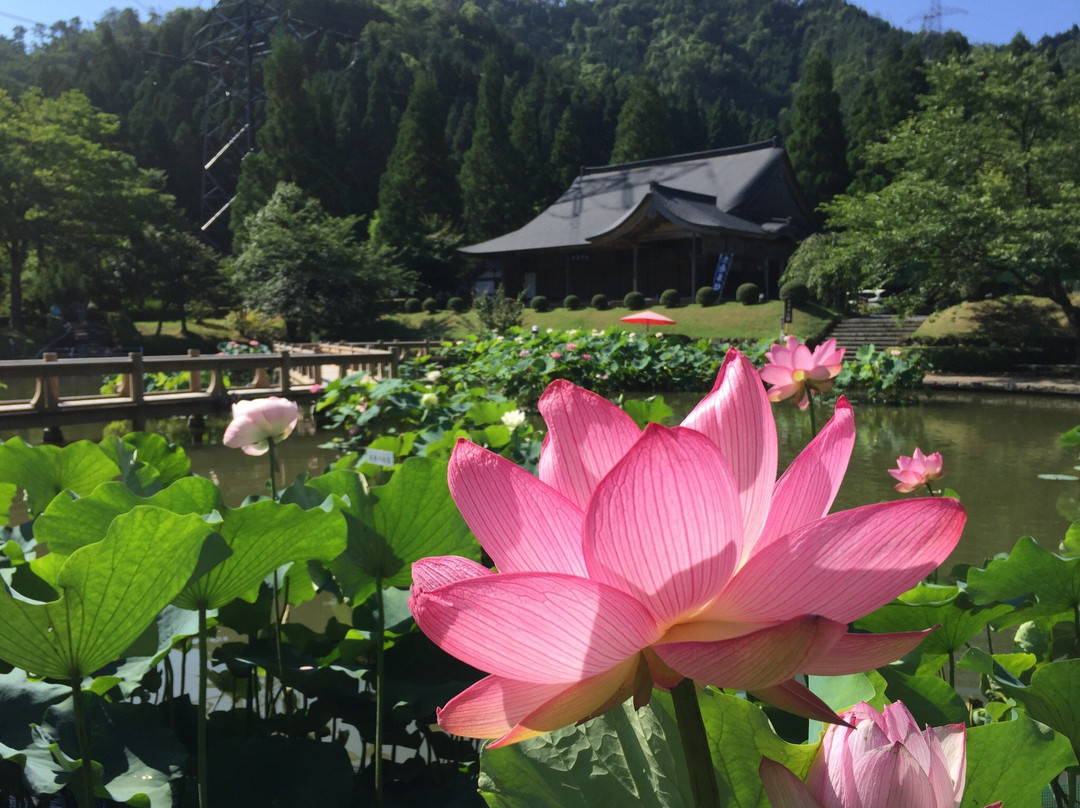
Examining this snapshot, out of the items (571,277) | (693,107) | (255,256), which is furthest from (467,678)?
(693,107)

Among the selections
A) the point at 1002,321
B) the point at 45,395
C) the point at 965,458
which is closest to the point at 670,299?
the point at 1002,321

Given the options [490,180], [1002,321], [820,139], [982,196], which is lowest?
[1002,321]

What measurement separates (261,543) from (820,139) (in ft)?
109

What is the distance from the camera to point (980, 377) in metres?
13.8

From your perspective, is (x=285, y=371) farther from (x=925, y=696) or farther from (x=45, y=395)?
(x=925, y=696)

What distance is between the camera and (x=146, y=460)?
1686 millimetres

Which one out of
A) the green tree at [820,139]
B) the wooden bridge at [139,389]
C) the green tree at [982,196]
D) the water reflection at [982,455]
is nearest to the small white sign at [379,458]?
the water reflection at [982,455]

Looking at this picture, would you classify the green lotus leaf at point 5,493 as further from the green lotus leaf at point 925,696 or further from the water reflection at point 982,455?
the water reflection at point 982,455

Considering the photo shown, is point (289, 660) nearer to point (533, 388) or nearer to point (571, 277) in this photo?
point (533, 388)

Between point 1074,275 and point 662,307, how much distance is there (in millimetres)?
9645

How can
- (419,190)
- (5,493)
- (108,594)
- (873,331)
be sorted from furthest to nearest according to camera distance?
1. (419,190)
2. (873,331)
3. (5,493)
4. (108,594)

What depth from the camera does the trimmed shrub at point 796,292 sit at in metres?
19.0

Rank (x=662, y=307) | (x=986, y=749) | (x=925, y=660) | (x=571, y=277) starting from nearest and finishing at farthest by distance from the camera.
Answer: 1. (x=986, y=749)
2. (x=925, y=660)
3. (x=662, y=307)
4. (x=571, y=277)

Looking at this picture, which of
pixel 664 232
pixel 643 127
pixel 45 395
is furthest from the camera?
pixel 643 127
